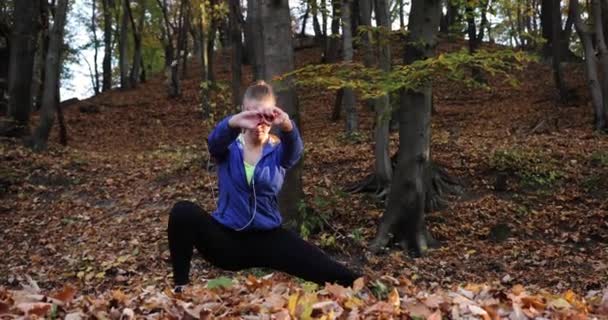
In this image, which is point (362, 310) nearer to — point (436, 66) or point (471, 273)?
point (436, 66)

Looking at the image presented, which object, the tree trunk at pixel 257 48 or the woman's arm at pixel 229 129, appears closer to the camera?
the woman's arm at pixel 229 129

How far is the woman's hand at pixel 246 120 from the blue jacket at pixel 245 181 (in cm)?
10

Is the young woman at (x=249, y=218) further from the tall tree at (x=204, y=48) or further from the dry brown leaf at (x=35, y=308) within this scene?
Result: the tall tree at (x=204, y=48)

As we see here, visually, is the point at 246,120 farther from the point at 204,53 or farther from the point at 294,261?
the point at 204,53

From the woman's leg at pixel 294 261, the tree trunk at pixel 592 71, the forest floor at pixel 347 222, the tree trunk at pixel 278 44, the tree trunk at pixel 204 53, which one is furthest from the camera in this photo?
the tree trunk at pixel 204 53

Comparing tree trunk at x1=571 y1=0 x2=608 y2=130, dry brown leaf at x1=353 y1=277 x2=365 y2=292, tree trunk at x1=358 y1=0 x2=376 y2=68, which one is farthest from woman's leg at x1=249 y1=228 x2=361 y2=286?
tree trunk at x1=571 y1=0 x2=608 y2=130

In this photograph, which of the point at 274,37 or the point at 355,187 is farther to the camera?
the point at 355,187

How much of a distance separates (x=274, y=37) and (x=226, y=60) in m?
28.1

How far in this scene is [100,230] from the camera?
1003cm

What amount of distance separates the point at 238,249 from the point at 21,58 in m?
13.7

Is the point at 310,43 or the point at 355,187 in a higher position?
the point at 310,43

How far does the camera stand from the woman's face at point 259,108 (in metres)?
4.04

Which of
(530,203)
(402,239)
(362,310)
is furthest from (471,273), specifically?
(362,310)

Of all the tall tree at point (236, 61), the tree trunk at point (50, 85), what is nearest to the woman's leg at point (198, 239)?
the tall tree at point (236, 61)
